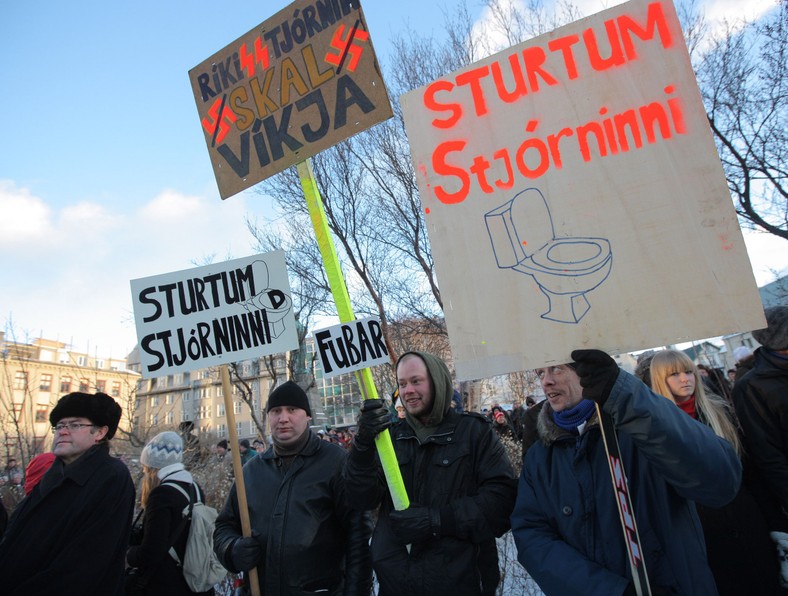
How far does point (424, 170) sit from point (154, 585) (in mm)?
3008

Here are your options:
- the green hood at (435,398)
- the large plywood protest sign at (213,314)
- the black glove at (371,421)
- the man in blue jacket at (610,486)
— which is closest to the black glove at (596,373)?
the man in blue jacket at (610,486)

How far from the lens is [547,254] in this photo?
5.20 feet

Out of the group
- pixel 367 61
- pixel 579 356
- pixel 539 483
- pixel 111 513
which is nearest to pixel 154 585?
pixel 111 513

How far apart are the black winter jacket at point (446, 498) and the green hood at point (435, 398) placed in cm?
4

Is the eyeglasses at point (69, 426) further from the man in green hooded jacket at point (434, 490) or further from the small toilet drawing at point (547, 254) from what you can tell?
the small toilet drawing at point (547, 254)

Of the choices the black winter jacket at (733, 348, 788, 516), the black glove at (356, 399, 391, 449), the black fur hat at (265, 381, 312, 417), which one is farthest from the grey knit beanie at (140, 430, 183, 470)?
the black winter jacket at (733, 348, 788, 516)

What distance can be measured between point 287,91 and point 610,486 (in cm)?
232

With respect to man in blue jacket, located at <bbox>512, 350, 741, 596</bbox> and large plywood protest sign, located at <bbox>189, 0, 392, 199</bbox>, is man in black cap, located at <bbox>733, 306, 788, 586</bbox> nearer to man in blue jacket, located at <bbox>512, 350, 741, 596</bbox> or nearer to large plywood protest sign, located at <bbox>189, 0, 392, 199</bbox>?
man in blue jacket, located at <bbox>512, 350, 741, 596</bbox>

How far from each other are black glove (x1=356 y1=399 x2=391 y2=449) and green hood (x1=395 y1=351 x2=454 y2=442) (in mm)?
348

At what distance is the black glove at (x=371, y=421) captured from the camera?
2027 mm

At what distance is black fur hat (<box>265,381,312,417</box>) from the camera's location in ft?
9.36

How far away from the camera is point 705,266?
1448mm

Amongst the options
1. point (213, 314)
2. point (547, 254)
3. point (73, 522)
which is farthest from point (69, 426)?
point (547, 254)

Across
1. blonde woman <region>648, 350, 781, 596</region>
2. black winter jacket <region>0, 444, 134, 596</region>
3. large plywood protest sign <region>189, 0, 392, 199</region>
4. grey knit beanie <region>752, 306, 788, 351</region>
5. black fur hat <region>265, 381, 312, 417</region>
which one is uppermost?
large plywood protest sign <region>189, 0, 392, 199</region>
